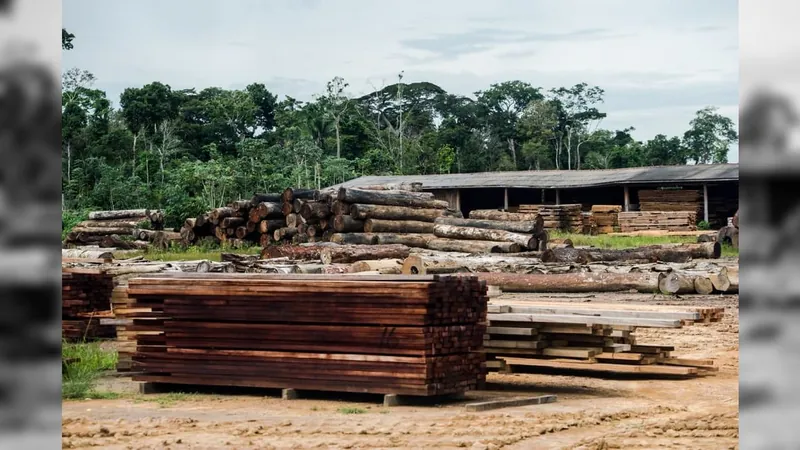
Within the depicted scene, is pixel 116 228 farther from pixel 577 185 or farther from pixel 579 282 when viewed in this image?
pixel 579 282

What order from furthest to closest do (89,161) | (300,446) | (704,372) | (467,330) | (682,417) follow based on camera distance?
1. (89,161)
2. (704,372)
3. (467,330)
4. (682,417)
5. (300,446)

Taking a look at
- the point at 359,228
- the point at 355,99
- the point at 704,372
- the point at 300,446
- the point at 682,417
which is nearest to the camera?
the point at 300,446

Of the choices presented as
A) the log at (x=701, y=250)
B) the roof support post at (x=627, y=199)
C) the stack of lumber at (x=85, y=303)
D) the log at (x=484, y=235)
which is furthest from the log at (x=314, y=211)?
the roof support post at (x=627, y=199)

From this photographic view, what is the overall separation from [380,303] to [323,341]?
0.69m

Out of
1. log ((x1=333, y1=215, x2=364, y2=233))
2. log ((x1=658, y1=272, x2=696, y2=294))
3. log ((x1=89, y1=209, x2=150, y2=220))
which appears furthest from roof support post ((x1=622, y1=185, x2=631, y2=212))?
log ((x1=658, y1=272, x2=696, y2=294))

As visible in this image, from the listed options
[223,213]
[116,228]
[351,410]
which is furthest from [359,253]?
[351,410]

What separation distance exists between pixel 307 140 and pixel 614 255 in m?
29.7

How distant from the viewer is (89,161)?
46.0 metres

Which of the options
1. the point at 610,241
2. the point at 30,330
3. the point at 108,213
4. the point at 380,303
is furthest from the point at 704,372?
the point at 108,213

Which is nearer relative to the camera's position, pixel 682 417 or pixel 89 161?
pixel 682 417

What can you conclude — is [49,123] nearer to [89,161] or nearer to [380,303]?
[380,303]

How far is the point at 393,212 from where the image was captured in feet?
105

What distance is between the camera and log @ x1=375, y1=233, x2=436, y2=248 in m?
30.5

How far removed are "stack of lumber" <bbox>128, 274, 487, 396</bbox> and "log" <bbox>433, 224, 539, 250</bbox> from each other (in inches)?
767
